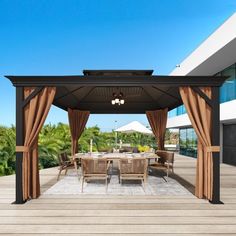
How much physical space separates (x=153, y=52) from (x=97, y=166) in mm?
40106

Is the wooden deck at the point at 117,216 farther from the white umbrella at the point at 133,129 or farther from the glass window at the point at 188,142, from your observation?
the glass window at the point at 188,142

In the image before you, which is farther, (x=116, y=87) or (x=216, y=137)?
(x=116, y=87)

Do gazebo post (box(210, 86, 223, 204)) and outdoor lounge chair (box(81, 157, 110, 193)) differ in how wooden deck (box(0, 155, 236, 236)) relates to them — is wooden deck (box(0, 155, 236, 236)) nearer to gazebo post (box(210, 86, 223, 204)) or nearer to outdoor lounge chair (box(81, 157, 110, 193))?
gazebo post (box(210, 86, 223, 204))

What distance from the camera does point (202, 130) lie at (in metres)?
5.73

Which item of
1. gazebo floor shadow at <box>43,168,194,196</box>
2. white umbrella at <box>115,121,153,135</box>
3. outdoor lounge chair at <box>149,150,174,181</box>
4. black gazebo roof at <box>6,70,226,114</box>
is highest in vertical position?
black gazebo roof at <box>6,70,226,114</box>

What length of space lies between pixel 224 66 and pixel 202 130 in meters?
9.22

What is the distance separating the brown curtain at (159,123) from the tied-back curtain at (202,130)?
192 inches

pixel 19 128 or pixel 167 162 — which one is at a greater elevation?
pixel 19 128

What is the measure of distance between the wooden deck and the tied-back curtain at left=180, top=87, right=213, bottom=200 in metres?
0.37

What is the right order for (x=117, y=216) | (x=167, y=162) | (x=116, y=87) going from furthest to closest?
(x=167, y=162), (x=116, y=87), (x=117, y=216)

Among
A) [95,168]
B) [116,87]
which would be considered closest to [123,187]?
[95,168]

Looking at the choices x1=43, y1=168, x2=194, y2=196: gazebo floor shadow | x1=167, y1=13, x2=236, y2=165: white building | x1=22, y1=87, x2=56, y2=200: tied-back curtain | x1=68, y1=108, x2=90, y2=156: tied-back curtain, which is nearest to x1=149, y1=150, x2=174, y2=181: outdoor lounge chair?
x1=43, y1=168, x2=194, y2=196: gazebo floor shadow

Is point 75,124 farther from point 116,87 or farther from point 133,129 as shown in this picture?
point 116,87

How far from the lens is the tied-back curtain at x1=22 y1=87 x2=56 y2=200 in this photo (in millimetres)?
5613
